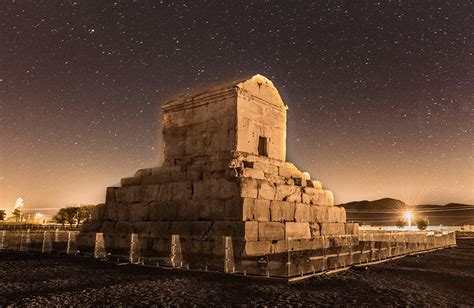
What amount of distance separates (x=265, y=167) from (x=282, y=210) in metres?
1.99

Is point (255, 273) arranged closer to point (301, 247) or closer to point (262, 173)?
point (301, 247)

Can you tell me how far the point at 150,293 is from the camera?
7500 millimetres

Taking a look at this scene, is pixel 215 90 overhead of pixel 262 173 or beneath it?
overhead

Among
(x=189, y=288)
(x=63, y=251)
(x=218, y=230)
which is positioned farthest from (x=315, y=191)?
(x=63, y=251)

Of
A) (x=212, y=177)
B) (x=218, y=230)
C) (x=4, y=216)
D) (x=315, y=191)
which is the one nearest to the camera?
(x=218, y=230)

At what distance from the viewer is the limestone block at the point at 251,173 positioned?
13.5 metres

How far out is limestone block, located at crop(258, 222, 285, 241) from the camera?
1217 cm

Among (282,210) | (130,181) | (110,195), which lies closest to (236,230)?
(282,210)

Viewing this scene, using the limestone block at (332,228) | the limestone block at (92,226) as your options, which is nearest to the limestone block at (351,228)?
the limestone block at (332,228)

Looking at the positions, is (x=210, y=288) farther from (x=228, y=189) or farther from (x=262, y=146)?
(x=262, y=146)

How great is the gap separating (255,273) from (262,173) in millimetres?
5079

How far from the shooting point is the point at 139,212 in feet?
49.6

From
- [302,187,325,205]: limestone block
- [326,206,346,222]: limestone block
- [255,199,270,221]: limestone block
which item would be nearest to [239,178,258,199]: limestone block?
[255,199,270,221]: limestone block

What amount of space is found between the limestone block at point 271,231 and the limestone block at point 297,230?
0.87ft
